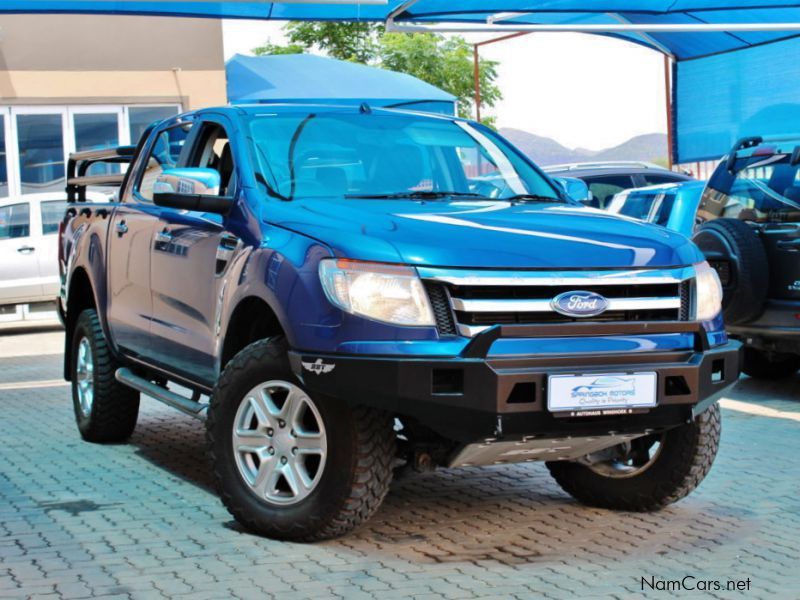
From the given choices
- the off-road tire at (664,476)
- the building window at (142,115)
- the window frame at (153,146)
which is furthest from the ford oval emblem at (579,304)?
the building window at (142,115)

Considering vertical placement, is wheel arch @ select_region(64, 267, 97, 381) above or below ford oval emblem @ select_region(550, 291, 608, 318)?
below

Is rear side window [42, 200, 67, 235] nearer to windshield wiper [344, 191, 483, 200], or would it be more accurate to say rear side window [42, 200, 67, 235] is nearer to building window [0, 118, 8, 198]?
Result: building window [0, 118, 8, 198]

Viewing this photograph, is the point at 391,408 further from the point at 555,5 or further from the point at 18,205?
the point at 18,205

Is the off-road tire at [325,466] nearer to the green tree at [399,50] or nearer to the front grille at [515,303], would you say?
the front grille at [515,303]

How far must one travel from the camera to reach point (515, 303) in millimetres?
5254

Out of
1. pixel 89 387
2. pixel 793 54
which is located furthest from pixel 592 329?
pixel 793 54

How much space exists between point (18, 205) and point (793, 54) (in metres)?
10.3

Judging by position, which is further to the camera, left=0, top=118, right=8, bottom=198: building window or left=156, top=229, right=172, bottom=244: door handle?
left=0, top=118, right=8, bottom=198: building window

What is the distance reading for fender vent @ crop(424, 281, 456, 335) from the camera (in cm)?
520

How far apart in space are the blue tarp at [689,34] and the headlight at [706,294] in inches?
293

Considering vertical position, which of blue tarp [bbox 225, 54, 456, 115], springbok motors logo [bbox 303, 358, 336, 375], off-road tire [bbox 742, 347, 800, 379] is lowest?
off-road tire [bbox 742, 347, 800, 379]

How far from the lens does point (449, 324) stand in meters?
5.21

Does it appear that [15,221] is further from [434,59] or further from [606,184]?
[434,59]

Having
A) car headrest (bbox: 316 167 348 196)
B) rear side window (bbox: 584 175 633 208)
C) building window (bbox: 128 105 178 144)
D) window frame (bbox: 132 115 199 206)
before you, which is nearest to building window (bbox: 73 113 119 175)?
building window (bbox: 128 105 178 144)
